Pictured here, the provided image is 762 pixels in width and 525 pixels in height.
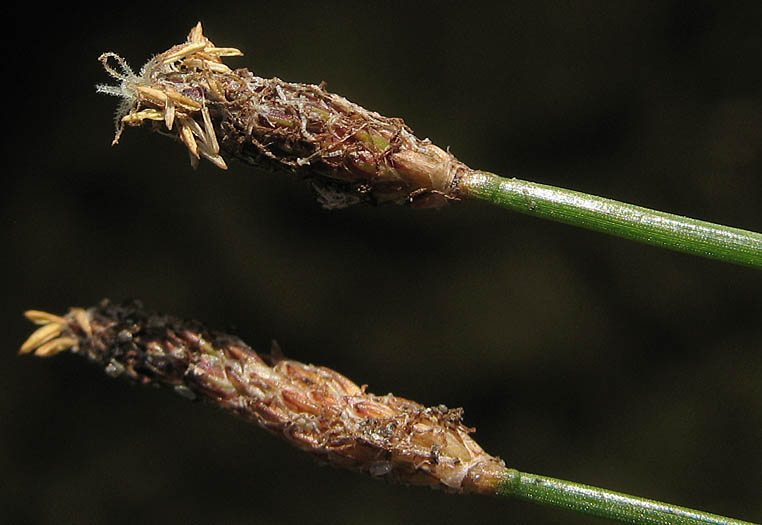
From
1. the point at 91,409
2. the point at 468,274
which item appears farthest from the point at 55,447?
the point at 468,274

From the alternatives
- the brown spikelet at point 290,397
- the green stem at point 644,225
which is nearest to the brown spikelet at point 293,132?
the green stem at point 644,225

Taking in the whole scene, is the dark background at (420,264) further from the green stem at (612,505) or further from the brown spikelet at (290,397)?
the green stem at (612,505)

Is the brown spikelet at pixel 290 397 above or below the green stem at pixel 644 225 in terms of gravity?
below

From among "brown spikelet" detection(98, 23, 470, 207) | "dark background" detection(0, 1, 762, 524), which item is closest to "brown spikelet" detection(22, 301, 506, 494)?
"brown spikelet" detection(98, 23, 470, 207)

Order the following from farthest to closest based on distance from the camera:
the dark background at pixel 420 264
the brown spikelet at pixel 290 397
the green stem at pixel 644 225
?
the dark background at pixel 420 264 < the brown spikelet at pixel 290 397 < the green stem at pixel 644 225

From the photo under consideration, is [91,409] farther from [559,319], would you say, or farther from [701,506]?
[701,506]

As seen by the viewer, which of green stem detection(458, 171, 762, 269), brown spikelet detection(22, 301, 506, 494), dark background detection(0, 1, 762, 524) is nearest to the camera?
green stem detection(458, 171, 762, 269)

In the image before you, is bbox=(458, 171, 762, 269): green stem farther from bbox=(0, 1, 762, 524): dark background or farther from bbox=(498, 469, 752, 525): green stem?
bbox=(0, 1, 762, 524): dark background
